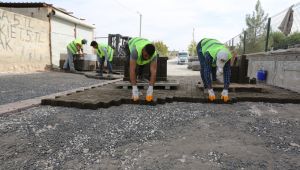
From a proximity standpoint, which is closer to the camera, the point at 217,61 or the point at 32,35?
the point at 217,61

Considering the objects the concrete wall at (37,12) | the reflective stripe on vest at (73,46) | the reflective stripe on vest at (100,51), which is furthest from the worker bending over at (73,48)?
the concrete wall at (37,12)

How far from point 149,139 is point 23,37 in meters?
10.8

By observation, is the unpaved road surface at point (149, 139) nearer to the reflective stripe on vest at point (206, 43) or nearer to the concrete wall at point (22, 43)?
the reflective stripe on vest at point (206, 43)

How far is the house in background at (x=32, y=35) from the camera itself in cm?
1052


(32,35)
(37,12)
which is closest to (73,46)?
(32,35)

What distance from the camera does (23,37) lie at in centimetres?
1159

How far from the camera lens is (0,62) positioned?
10.2 m

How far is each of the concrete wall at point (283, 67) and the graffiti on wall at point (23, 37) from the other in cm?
1017

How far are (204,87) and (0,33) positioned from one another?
853 cm

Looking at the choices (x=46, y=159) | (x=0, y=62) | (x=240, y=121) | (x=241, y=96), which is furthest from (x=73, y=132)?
(x=0, y=62)

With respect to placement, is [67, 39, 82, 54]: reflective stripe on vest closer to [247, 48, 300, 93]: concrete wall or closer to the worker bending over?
the worker bending over

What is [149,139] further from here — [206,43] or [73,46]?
[73,46]

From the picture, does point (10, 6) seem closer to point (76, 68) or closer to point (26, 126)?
point (76, 68)

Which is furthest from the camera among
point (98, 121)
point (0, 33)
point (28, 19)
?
point (28, 19)
